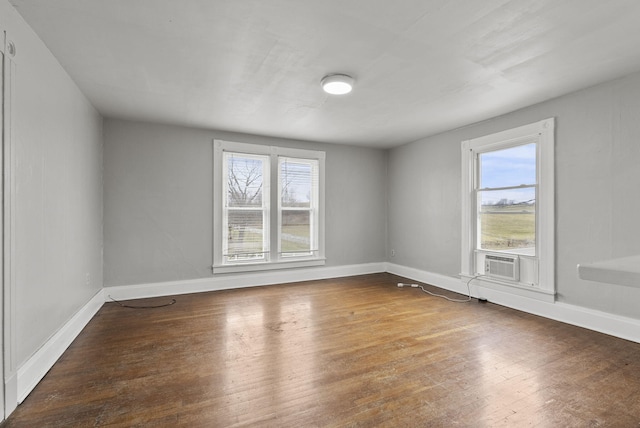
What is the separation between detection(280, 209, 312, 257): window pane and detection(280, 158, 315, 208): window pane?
0.18 meters

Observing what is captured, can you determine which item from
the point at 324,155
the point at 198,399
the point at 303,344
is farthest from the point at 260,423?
the point at 324,155

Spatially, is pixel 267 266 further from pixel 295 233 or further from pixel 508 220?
pixel 508 220

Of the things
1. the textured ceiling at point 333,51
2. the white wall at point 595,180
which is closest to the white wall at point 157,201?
the textured ceiling at point 333,51

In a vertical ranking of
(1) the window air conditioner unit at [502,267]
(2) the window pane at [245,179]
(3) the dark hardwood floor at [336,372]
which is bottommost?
(3) the dark hardwood floor at [336,372]

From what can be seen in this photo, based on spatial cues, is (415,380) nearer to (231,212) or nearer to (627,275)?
(627,275)

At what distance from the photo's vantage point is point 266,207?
5359 mm

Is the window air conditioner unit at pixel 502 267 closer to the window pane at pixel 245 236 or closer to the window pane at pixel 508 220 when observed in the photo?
the window pane at pixel 508 220

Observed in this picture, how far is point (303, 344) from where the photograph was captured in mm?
2916

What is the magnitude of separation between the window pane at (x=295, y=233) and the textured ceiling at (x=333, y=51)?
2.11 meters

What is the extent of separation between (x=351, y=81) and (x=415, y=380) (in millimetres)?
2655

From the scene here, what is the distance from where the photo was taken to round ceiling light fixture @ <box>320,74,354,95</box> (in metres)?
3.00

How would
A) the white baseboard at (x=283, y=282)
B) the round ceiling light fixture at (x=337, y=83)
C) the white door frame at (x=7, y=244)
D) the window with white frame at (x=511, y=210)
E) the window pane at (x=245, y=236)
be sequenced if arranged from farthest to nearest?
the window pane at (x=245, y=236) → the window with white frame at (x=511, y=210) → the round ceiling light fixture at (x=337, y=83) → the white baseboard at (x=283, y=282) → the white door frame at (x=7, y=244)

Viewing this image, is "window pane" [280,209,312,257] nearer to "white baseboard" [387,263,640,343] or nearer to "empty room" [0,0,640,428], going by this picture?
"empty room" [0,0,640,428]

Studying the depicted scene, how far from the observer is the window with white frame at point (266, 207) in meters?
5.07
